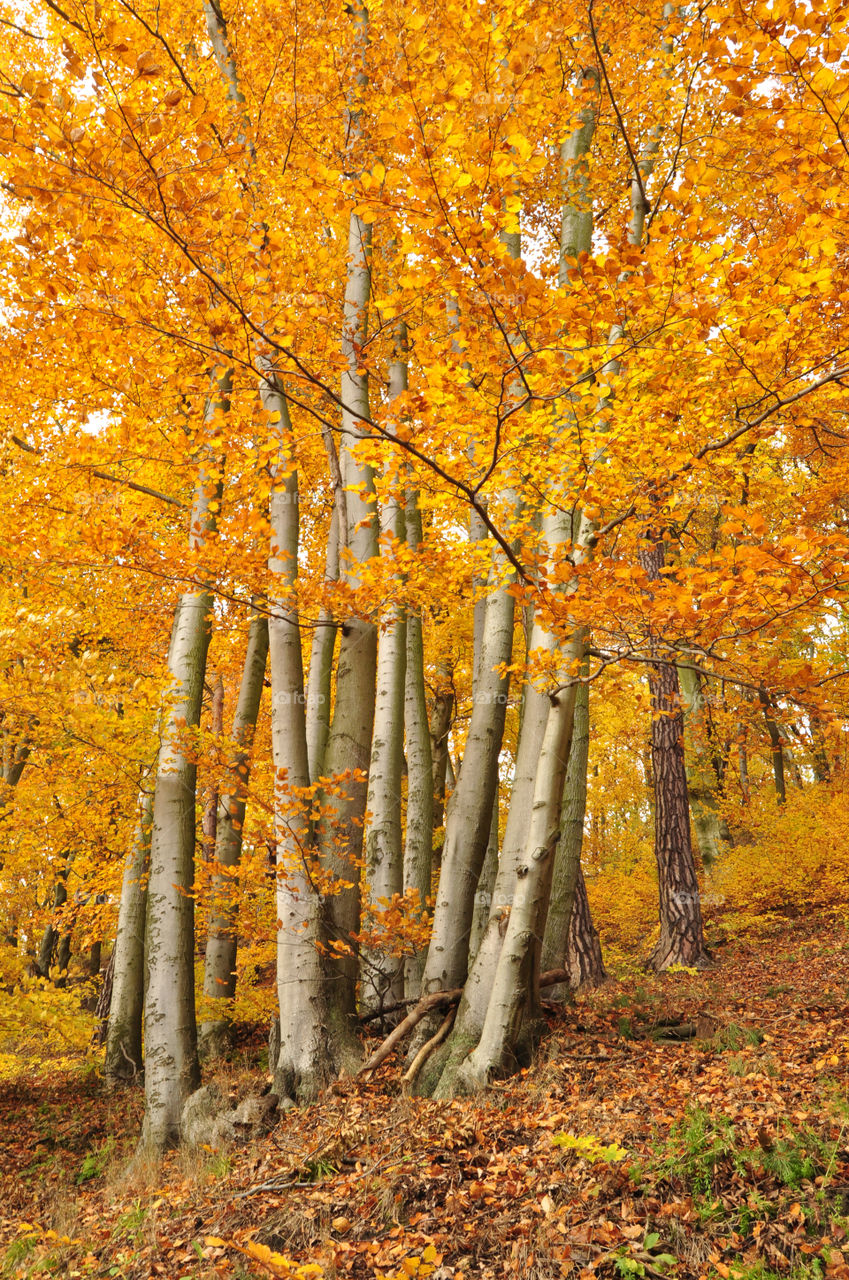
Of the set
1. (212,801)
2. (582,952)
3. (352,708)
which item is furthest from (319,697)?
(212,801)

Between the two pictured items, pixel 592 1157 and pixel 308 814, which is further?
pixel 308 814

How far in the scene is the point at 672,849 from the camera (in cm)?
860

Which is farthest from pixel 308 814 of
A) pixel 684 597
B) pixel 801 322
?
pixel 801 322

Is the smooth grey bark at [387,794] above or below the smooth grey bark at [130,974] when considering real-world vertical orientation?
above

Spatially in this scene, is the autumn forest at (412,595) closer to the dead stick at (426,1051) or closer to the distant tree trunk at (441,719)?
the dead stick at (426,1051)

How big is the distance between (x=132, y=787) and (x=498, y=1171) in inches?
231

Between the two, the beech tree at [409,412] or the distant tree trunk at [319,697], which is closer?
the beech tree at [409,412]

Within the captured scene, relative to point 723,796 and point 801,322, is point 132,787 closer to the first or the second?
point 801,322

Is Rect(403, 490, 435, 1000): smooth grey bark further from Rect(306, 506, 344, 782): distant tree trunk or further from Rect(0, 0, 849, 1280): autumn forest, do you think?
Rect(306, 506, 344, 782): distant tree trunk

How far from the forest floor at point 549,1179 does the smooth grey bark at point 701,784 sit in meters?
7.71

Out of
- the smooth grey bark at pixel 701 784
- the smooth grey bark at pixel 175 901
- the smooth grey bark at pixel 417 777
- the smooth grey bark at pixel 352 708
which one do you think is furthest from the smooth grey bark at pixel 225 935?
the smooth grey bark at pixel 701 784

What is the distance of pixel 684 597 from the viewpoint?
3.33 metres

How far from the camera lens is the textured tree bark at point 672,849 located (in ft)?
27.4

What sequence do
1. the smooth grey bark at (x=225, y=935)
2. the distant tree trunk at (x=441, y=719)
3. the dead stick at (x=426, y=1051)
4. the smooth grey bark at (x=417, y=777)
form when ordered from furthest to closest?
1. the distant tree trunk at (x=441, y=719)
2. the smooth grey bark at (x=225, y=935)
3. the smooth grey bark at (x=417, y=777)
4. the dead stick at (x=426, y=1051)
